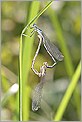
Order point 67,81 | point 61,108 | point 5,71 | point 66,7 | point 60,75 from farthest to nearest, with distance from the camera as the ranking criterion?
point 66,7 → point 60,75 → point 67,81 → point 5,71 → point 61,108

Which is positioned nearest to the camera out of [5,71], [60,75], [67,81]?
[5,71]

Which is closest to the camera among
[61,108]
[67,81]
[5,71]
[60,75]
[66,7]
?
[61,108]

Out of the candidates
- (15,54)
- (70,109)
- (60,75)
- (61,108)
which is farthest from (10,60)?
(61,108)

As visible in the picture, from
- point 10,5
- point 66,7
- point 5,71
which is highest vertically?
point 10,5

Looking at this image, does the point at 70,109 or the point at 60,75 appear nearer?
the point at 70,109

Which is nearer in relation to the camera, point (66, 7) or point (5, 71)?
point (5, 71)

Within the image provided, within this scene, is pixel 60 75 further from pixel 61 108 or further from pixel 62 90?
pixel 61 108

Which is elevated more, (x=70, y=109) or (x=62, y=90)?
(x=62, y=90)

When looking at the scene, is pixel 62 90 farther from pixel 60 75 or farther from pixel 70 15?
pixel 70 15

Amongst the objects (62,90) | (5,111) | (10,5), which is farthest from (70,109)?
(10,5)
